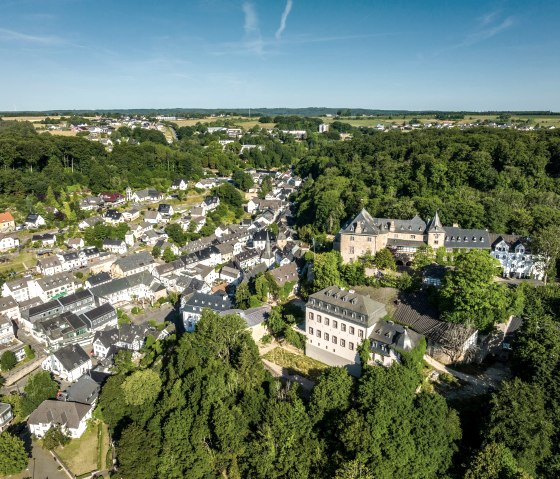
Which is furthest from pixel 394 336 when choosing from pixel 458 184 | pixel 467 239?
pixel 458 184

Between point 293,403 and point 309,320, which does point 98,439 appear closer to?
point 293,403

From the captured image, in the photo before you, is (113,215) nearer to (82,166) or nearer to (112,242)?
(112,242)

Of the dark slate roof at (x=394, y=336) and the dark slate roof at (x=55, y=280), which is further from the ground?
the dark slate roof at (x=394, y=336)

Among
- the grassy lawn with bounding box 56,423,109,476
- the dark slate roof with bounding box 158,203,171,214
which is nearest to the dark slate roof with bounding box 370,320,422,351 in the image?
Answer: the grassy lawn with bounding box 56,423,109,476

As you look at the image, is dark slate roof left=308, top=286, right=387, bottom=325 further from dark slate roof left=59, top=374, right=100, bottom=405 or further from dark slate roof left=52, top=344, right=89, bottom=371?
dark slate roof left=52, top=344, right=89, bottom=371

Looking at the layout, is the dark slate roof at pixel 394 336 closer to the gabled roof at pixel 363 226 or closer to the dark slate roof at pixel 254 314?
the dark slate roof at pixel 254 314

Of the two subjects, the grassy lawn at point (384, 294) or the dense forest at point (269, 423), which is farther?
the grassy lawn at point (384, 294)

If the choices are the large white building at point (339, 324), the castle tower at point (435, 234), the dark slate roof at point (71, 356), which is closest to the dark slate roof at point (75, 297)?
the dark slate roof at point (71, 356)
